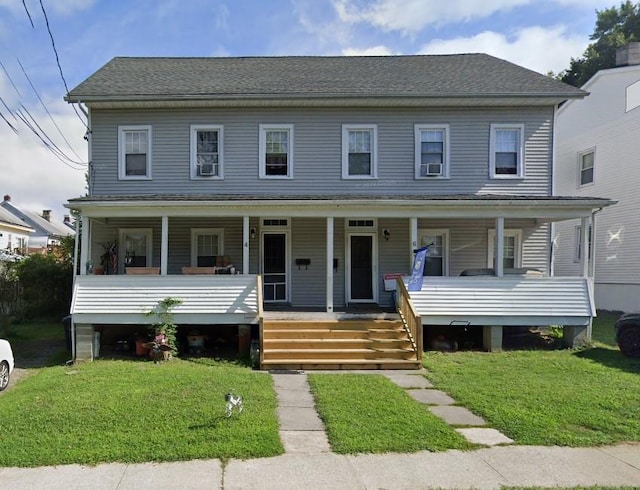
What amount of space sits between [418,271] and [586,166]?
12207 mm

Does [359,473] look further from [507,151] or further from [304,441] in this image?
[507,151]

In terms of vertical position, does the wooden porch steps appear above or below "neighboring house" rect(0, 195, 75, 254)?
below

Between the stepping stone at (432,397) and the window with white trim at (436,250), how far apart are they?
6105 mm

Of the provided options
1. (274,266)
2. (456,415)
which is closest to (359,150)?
(274,266)

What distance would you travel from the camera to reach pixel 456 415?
20.6 feet

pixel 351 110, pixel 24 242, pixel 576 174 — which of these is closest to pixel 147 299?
pixel 351 110

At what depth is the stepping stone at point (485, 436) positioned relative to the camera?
207 inches

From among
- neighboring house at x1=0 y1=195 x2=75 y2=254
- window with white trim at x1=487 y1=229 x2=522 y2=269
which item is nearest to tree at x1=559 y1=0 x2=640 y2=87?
window with white trim at x1=487 y1=229 x2=522 y2=269

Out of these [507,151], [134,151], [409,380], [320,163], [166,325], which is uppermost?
[507,151]

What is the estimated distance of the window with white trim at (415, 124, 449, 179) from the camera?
510 inches

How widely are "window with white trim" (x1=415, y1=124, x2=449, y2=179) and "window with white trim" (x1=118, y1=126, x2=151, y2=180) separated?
7654 mm

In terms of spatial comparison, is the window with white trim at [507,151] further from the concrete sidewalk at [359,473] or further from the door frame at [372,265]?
the concrete sidewalk at [359,473]

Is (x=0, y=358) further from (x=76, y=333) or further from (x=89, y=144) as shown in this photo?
(x=89, y=144)

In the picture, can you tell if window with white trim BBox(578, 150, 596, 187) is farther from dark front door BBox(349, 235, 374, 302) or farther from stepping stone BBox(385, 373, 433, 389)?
stepping stone BBox(385, 373, 433, 389)
